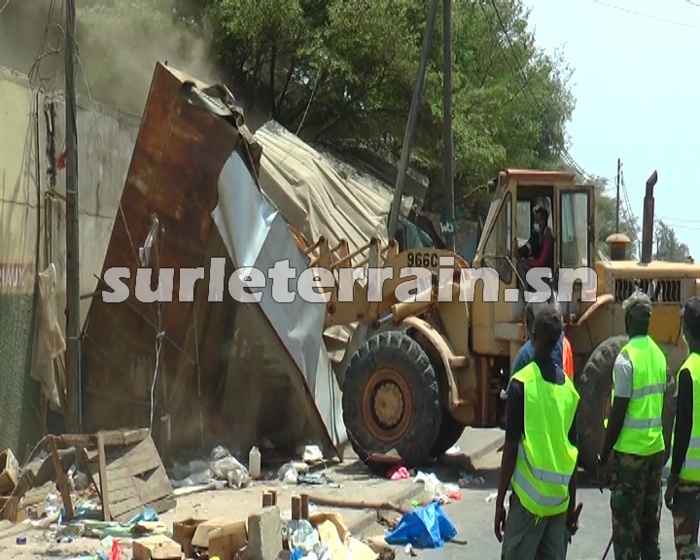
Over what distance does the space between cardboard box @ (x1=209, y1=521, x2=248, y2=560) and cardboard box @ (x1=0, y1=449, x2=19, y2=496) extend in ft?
8.01

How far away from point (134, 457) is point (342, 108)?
14.2 metres

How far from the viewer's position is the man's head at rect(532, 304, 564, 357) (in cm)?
489

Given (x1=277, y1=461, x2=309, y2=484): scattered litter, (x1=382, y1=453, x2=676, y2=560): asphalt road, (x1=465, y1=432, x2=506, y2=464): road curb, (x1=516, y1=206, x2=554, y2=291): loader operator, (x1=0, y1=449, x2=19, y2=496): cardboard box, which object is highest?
(x1=516, y1=206, x2=554, y2=291): loader operator

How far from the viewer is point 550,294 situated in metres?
10.6

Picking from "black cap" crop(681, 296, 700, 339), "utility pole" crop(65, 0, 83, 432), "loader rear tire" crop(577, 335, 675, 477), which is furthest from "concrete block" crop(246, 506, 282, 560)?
"loader rear tire" crop(577, 335, 675, 477)

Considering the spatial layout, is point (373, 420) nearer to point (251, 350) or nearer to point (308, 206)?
point (251, 350)

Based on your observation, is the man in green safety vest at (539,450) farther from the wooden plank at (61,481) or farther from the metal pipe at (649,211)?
the metal pipe at (649,211)

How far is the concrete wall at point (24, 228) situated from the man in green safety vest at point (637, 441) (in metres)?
5.25

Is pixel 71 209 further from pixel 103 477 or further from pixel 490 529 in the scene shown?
pixel 490 529

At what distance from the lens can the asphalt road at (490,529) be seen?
773cm

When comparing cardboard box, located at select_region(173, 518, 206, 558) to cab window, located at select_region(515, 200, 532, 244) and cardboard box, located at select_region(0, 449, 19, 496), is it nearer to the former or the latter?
cardboard box, located at select_region(0, 449, 19, 496)

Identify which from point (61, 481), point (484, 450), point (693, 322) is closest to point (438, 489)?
point (484, 450)

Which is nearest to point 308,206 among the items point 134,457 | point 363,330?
point 363,330

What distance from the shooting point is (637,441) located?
19.6 feet
